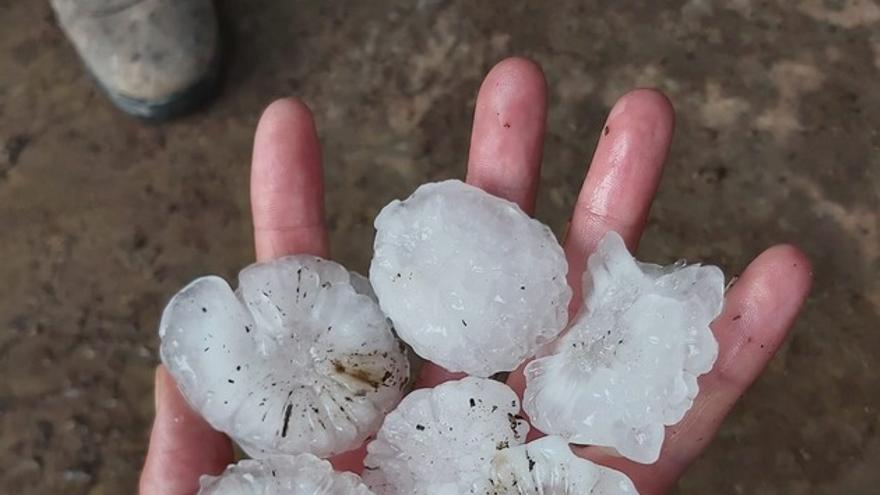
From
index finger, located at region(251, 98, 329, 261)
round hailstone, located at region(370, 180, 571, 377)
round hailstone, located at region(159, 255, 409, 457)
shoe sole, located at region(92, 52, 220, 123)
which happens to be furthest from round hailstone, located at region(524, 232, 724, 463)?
shoe sole, located at region(92, 52, 220, 123)

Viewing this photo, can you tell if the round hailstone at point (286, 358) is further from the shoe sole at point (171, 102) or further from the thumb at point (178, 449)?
the shoe sole at point (171, 102)

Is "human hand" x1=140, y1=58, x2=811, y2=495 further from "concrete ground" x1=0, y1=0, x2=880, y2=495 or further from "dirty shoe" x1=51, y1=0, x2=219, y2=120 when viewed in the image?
"dirty shoe" x1=51, y1=0, x2=219, y2=120

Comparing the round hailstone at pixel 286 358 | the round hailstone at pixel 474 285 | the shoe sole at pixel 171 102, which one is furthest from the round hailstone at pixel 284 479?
the shoe sole at pixel 171 102

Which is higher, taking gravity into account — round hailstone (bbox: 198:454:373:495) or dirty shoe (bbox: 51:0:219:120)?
dirty shoe (bbox: 51:0:219:120)

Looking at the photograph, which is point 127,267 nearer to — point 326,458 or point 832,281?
point 326,458

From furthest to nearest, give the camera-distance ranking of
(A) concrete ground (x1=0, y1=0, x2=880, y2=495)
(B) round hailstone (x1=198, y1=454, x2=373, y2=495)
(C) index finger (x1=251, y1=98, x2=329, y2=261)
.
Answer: (A) concrete ground (x1=0, y1=0, x2=880, y2=495) < (C) index finger (x1=251, y1=98, x2=329, y2=261) < (B) round hailstone (x1=198, y1=454, x2=373, y2=495)
